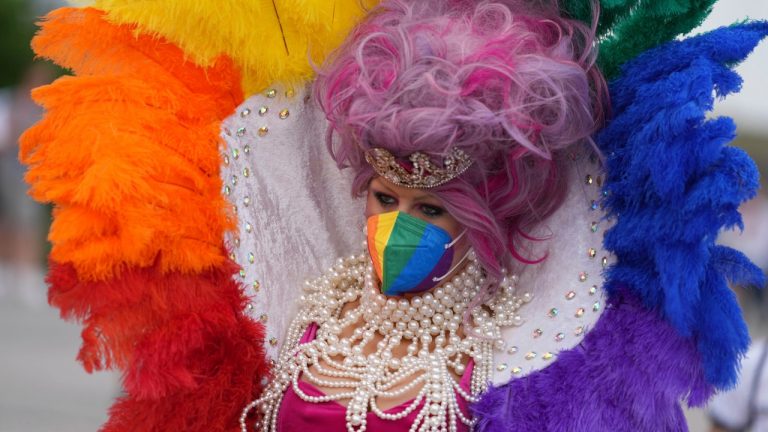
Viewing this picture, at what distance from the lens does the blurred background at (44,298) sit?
13.8ft

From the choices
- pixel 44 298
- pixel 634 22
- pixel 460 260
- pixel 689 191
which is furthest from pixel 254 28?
pixel 44 298

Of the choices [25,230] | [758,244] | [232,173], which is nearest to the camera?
[232,173]

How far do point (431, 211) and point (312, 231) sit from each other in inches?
15.7

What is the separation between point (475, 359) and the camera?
208cm

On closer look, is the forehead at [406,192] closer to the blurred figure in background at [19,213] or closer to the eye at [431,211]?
the eye at [431,211]

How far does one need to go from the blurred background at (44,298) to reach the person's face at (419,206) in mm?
884

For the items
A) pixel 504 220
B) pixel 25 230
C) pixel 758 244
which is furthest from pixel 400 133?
pixel 25 230

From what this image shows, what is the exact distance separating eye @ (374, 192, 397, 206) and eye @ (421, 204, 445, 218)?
66mm

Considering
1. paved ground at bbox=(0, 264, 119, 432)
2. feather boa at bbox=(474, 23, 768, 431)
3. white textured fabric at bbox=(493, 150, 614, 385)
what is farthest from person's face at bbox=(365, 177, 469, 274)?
paved ground at bbox=(0, 264, 119, 432)

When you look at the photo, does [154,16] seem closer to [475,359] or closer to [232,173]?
[232,173]

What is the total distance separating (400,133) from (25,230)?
21.1ft

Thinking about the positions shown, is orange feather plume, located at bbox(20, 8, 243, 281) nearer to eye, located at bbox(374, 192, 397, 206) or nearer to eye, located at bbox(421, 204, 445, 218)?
eye, located at bbox(374, 192, 397, 206)

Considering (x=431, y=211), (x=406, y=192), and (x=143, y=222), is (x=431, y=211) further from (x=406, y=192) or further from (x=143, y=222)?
(x=143, y=222)

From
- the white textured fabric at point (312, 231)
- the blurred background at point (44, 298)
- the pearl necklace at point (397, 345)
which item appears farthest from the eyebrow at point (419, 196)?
the blurred background at point (44, 298)
